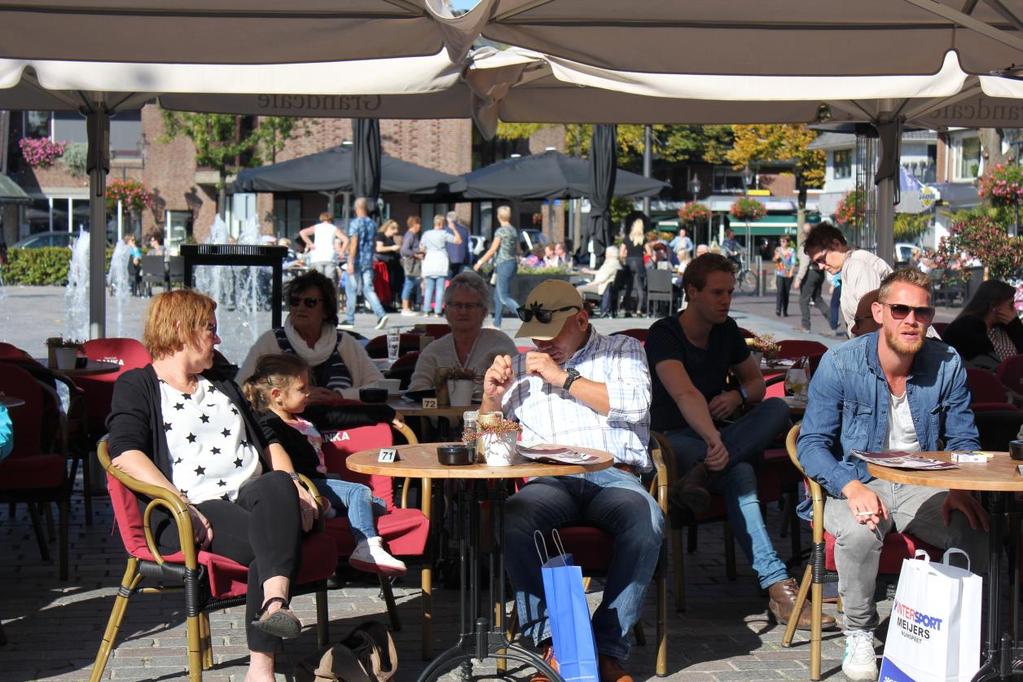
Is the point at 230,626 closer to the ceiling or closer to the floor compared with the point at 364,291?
closer to the floor

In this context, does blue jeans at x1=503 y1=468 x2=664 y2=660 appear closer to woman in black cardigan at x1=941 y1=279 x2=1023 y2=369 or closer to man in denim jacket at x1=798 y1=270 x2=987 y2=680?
man in denim jacket at x1=798 y1=270 x2=987 y2=680

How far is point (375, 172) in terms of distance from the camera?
22438 mm

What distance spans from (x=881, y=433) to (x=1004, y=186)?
23602mm

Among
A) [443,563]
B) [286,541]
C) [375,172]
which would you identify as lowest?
[443,563]

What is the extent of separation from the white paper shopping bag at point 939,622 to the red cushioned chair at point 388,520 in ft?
5.85

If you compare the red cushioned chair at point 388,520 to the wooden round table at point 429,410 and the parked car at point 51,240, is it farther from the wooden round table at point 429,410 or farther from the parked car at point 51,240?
the parked car at point 51,240

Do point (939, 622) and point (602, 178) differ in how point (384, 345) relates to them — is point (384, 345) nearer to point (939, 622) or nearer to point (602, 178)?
point (939, 622)

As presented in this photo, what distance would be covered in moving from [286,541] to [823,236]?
5893 millimetres

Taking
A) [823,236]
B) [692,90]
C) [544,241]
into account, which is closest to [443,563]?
[692,90]

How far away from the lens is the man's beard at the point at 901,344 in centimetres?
503

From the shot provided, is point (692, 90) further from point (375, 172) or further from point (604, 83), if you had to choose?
point (375, 172)

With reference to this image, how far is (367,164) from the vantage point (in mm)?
22375

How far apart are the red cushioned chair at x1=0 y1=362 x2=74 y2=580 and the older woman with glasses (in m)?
1.64

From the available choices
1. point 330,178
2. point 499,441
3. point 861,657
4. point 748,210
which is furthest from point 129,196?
point 861,657
